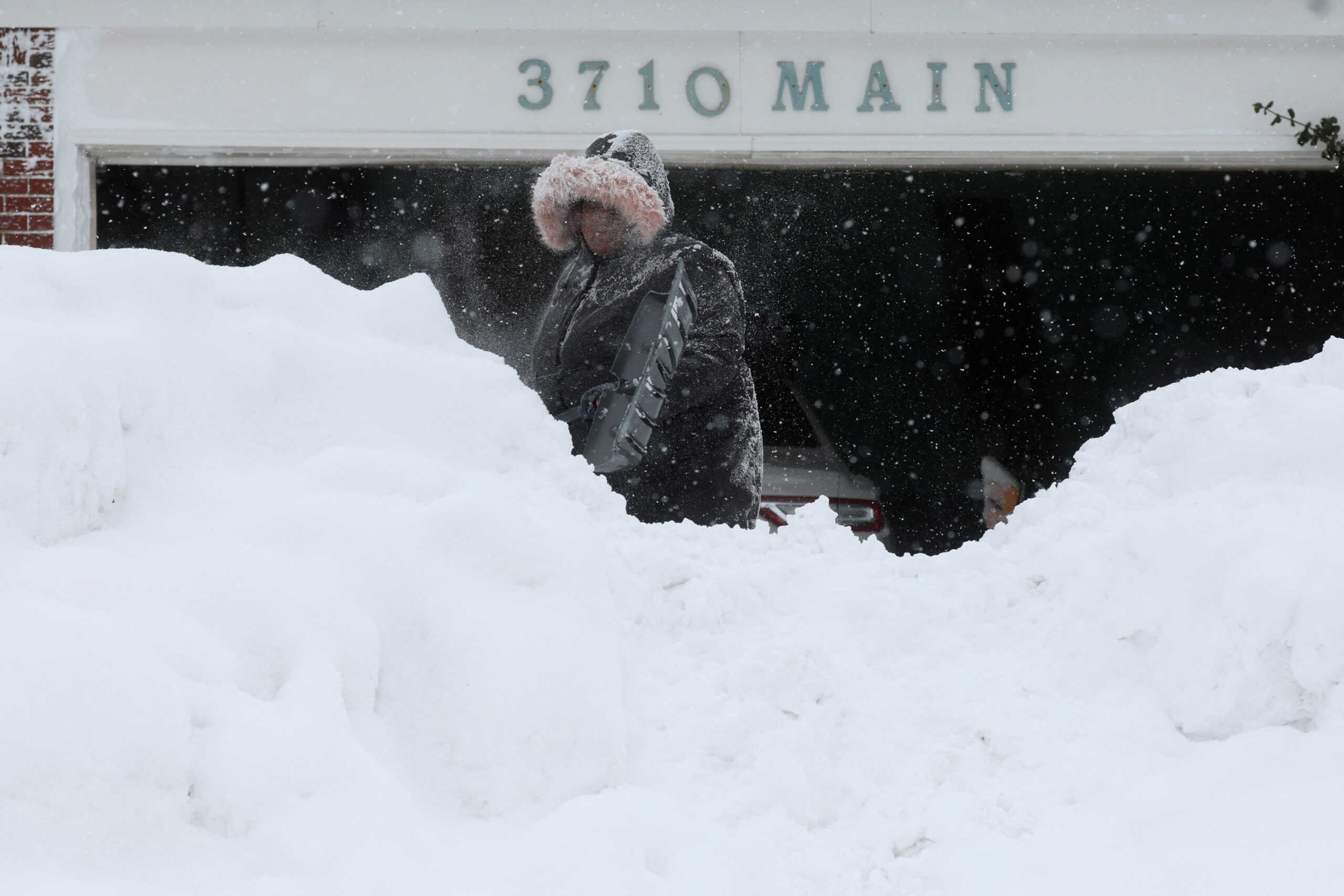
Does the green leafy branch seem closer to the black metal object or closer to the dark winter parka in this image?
the dark winter parka

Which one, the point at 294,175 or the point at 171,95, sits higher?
the point at 171,95

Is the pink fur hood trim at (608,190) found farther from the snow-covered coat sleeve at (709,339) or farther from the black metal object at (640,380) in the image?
the black metal object at (640,380)

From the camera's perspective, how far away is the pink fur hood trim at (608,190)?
328cm

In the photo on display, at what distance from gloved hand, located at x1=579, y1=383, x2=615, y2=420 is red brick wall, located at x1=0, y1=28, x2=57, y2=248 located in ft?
13.7

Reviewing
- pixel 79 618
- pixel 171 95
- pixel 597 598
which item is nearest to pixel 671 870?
pixel 597 598

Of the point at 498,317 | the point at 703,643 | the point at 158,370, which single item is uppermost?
the point at 158,370

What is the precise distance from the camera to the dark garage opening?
7.86 metres

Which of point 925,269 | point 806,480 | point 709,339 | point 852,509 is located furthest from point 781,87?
point 925,269

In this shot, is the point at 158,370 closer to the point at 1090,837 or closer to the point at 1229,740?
the point at 1090,837

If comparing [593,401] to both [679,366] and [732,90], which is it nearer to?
[679,366]

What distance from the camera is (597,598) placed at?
6.86 ft

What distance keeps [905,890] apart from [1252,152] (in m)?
5.49

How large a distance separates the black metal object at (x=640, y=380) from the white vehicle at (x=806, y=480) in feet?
7.20

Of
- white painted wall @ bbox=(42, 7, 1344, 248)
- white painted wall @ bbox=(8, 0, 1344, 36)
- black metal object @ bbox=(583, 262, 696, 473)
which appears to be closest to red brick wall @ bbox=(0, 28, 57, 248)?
white painted wall @ bbox=(42, 7, 1344, 248)
